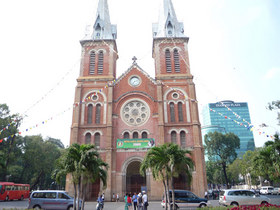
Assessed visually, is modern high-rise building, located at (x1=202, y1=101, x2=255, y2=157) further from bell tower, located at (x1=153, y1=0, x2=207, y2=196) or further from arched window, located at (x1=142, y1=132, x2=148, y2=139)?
arched window, located at (x1=142, y1=132, x2=148, y2=139)

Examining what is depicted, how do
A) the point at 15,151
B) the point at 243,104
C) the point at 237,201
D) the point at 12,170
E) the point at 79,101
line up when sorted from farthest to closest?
the point at 243,104 < the point at 15,151 < the point at 12,170 < the point at 79,101 < the point at 237,201

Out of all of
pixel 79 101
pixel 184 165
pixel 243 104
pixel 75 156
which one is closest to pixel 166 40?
pixel 79 101

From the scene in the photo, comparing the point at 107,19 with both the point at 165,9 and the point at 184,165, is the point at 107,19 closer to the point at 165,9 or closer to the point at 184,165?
the point at 165,9

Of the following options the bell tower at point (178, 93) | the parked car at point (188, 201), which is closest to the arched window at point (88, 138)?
the bell tower at point (178, 93)

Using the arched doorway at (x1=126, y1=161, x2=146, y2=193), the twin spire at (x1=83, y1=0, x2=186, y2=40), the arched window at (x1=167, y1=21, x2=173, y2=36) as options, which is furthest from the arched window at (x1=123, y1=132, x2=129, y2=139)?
the arched window at (x1=167, y1=21, x2=173, y2=36)

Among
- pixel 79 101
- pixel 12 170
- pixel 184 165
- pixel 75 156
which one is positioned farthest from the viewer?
pixel 12 170

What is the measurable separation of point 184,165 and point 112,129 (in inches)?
634

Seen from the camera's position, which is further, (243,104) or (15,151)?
(243,104)

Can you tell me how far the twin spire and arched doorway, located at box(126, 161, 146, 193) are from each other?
2135 centimetres

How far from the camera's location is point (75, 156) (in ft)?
51.0

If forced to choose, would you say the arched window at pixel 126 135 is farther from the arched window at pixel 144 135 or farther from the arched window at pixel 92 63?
the arched window at pixel 92 63

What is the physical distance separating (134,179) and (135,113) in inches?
365

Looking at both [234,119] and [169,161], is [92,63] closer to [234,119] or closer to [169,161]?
[169,161]

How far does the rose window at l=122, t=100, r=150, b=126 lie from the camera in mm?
32750
